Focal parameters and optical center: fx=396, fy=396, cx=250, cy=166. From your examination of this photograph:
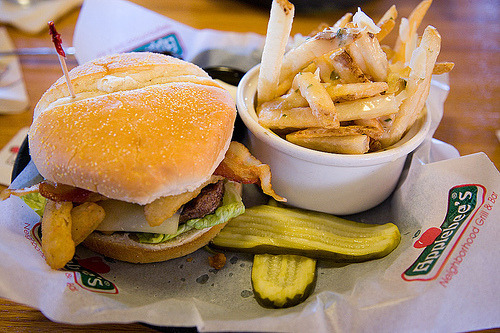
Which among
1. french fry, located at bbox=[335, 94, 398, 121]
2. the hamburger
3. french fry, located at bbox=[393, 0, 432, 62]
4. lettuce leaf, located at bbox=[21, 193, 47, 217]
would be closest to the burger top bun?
the hamburger

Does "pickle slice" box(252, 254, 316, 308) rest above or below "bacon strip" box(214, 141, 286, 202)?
below

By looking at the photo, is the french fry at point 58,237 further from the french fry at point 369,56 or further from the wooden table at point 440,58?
the french fry at point 369,56

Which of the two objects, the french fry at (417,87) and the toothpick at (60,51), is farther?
the french fry at (417,87)

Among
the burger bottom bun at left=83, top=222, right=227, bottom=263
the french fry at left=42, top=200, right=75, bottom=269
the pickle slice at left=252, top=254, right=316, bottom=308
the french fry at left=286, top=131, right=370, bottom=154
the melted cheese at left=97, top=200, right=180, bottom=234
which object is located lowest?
the pickle slice at left=252, top=254, right=316, bottom=308

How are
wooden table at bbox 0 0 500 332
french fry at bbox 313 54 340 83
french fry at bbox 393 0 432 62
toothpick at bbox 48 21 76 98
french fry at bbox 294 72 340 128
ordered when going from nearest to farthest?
1. toothpick at bbox 48 21 76 98
2. french fry at bbox 294 72 340 128
3. french fry at bbox 313 54 340 83
4. french fry at bbox 393 0 432 62
5. wooden table at bbox 0 0 500 332

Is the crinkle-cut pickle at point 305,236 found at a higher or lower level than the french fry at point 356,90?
lower

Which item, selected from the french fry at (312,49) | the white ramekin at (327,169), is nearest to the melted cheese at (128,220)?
the white ramekin at (327,169)

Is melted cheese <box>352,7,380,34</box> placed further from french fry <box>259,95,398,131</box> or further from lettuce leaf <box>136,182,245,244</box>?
lettuce leaf <box>136,182,245,244</box>
